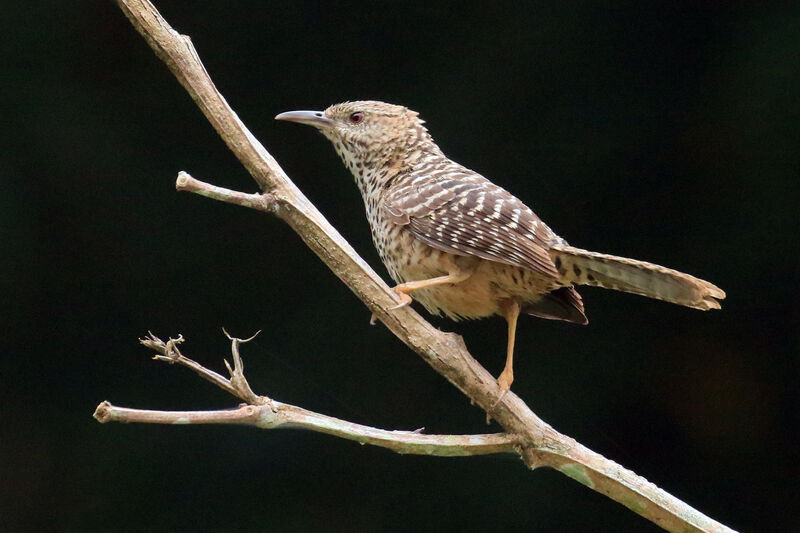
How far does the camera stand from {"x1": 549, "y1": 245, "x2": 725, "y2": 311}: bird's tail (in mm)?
1956

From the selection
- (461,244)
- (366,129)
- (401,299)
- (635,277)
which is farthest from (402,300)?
(366,129)

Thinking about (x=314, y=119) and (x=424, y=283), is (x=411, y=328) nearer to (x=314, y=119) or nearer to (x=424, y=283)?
(x=424, y=283)

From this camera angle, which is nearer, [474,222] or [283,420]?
[283,420]

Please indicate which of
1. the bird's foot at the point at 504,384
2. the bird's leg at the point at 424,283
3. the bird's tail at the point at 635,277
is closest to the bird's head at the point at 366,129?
the bird's leg at the point at 424,283

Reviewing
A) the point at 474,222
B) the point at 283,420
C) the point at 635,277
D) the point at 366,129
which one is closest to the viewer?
the point at 283,420

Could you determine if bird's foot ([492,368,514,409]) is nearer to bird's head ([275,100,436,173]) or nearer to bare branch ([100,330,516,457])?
bare branch ([100,330,516,457])

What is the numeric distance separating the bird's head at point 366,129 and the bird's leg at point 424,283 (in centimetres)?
48

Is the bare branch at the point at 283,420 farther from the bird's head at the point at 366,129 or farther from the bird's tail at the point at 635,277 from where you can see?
the bird's head at the point at 366,129

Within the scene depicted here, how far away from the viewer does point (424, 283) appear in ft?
6.94

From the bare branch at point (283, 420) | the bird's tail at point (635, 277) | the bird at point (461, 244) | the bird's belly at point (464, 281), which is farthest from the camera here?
the bird's belly at point (464, 281)

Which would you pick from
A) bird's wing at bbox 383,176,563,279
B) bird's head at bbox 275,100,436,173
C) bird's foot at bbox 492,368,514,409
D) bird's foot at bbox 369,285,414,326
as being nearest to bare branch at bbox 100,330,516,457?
bird's foot at bbox 492,368,514,409

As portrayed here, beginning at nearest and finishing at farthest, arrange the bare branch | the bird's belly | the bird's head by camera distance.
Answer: the bare branch
the bird's belly
the bird's head

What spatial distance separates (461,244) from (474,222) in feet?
0.23

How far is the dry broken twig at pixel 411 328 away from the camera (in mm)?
1991
